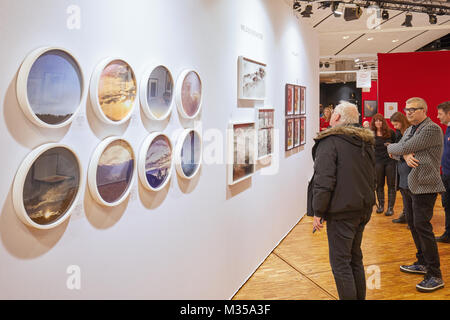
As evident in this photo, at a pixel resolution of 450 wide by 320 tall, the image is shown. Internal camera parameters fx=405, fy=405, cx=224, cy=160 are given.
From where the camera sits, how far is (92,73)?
5.90 ft

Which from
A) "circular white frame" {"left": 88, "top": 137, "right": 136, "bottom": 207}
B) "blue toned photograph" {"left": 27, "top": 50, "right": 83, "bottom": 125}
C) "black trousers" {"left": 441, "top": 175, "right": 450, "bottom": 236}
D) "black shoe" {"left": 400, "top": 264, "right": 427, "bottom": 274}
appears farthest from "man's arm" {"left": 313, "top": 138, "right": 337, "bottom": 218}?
"black trousers" {"left": 441, "top": 175, "right": 450, "bottom": 236}

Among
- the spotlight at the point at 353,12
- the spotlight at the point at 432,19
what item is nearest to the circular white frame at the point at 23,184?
the spotlight at the point at 353,12

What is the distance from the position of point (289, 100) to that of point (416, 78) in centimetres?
555

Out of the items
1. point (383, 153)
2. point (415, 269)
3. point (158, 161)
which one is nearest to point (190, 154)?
point (158, 161)

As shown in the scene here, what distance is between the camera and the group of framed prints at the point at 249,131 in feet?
11.3

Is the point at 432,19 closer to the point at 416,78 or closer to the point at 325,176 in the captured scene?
the point at 416,78

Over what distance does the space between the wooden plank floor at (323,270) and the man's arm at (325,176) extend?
1187mm

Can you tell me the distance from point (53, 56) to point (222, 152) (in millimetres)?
1839

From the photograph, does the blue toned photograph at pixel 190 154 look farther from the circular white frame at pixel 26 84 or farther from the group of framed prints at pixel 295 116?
the group of framed prints at pixel 295 116

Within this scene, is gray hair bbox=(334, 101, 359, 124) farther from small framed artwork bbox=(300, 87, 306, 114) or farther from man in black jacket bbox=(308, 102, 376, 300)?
small framed artwork bbox=(300, 87, 306, 114)

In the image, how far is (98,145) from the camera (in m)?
1.84

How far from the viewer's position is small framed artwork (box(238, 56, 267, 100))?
3543 millimetres
